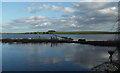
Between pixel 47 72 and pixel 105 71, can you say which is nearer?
pixel 105 71

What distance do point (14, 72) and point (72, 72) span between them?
382 inches

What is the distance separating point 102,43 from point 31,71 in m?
48.8

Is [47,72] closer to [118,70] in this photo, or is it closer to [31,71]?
[31,71]

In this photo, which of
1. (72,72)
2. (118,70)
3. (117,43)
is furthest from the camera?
(117,43)

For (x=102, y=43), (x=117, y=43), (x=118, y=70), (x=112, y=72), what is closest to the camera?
(x=112, y=72)

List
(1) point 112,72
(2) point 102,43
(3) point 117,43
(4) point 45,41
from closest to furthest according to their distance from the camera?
(1) point 112,72, (3) point 117,43, (2) point 102,43, (4) point 45,41

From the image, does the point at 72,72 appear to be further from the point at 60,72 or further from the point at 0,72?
the point at 0,72

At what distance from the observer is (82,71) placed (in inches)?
1010

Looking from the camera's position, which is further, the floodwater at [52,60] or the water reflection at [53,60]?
the water reflection at [53,60]

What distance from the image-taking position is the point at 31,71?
2612cm

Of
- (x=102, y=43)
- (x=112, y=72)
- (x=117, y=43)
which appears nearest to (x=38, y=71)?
(x=112, y=72)

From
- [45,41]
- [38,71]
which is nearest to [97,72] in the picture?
[38,71]

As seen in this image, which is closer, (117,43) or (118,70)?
(118,70)

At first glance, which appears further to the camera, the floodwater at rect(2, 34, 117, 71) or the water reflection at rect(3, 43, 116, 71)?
the water reflection at rect(3, 43, 116, 71)
